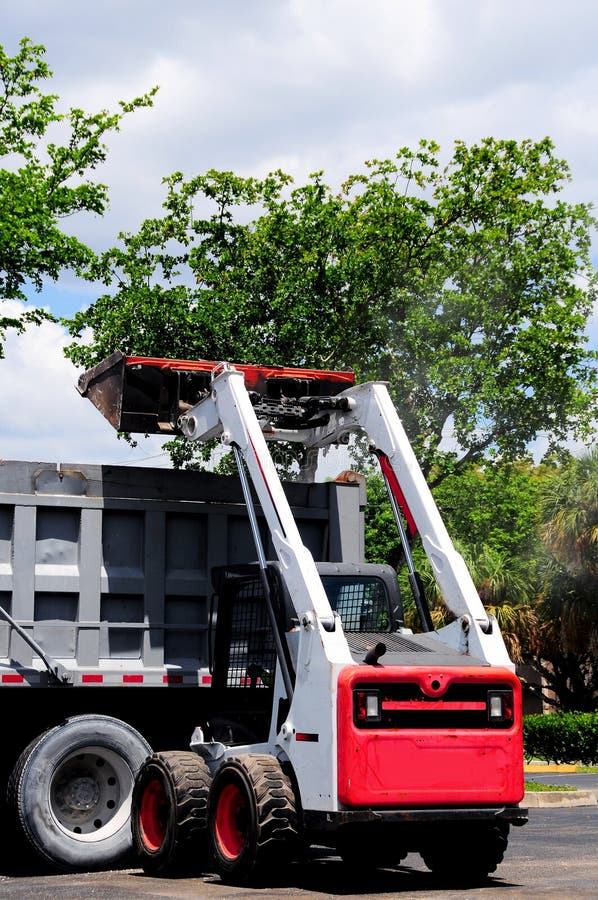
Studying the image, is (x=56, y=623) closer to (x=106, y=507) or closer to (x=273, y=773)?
(x=106, y=507)

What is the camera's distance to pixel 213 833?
8695 millimetres

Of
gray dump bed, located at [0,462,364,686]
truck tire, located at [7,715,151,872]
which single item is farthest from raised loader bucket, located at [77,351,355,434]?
truck tire, located at [7,715,151,872]

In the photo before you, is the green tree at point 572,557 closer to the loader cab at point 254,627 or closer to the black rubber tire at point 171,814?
the loader cab at point 254,627

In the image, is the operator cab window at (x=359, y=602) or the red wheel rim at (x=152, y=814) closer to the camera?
the red wheel rim at (x=152, y=814)

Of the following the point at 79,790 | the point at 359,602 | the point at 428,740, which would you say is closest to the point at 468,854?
the point at 428,740

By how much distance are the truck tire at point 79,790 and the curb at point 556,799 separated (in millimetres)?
8419

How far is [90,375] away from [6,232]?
399 inches

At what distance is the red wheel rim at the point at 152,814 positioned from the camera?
942cm

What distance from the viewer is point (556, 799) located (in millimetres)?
17594

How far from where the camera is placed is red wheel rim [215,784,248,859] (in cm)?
852

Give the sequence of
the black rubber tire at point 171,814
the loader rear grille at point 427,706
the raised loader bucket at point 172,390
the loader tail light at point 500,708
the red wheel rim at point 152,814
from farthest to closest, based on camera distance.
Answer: the raised loader bucket at point 172,390
the red wheel rim at point 152,814
the black rubber tire at point 171,814
the loader tail light at point 500,708
the loader rear grille at point 427,706

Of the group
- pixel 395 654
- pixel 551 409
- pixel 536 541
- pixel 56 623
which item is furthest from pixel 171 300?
pixel 395 654

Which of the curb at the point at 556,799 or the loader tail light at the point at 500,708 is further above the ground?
the loader tail light at the point at 500,708

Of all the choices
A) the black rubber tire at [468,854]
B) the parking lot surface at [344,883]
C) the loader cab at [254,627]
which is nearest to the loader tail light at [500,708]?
the black rubber tire at [468,854]
